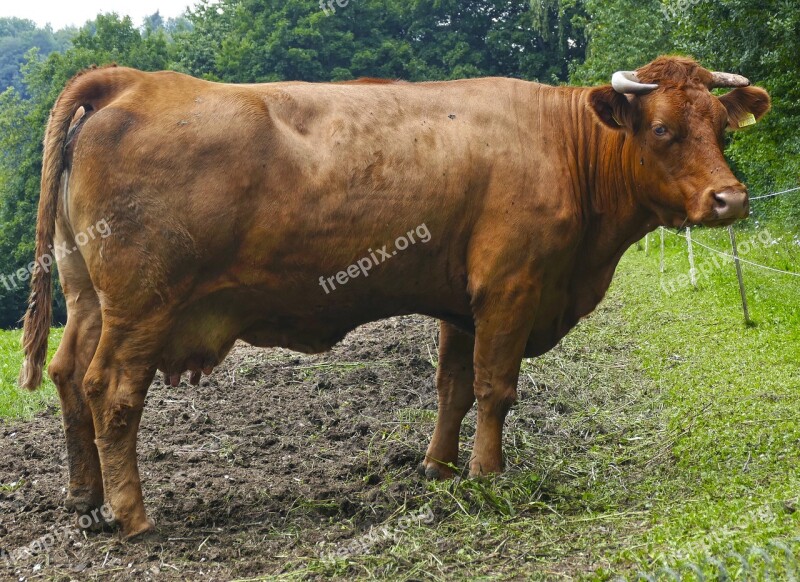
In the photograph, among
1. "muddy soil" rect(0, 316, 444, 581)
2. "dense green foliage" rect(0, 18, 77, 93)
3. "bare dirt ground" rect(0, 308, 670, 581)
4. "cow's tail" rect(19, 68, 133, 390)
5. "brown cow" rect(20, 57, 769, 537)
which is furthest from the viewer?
"dense green foliage" rect(0, 18, 77, 93)

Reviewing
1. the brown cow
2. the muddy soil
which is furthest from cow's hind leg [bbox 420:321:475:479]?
the muddy soil

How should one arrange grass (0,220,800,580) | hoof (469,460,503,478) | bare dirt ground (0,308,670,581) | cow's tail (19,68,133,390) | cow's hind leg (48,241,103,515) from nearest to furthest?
grass (0,220,800,580), bare dirt ground (0,308,670,581), cow's tail (19,68,133,390), cow's hind leg (48,241,103,515), hoof (469,460,503,478)

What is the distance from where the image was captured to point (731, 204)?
5.95 m

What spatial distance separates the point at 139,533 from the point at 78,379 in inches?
42.1

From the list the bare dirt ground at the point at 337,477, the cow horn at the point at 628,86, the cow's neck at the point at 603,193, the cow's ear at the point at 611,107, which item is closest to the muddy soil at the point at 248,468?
the bare dirt ground at the point at 337,477

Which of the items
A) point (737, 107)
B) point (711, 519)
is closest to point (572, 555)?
point (711, 519)

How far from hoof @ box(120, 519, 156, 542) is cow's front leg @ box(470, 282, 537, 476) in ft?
7.22

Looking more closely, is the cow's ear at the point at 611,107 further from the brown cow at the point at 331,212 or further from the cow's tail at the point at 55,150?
the cow's tail at the point at 55,150

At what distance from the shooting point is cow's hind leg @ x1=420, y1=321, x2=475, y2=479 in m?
6.95

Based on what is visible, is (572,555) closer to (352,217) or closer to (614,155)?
(352,217)

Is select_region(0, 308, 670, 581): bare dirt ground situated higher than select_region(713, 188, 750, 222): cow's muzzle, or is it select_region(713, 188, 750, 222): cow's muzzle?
select_region(713, 188, 750, 222): cow's muzzle

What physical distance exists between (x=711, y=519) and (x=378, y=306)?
8.34 feet

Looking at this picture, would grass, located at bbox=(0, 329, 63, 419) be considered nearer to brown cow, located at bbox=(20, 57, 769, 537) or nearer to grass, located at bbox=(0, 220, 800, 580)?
grass, located at bbox=(0, 220, 800, 580)

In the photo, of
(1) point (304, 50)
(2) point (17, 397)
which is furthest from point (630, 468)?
(1) point (304, 50)
